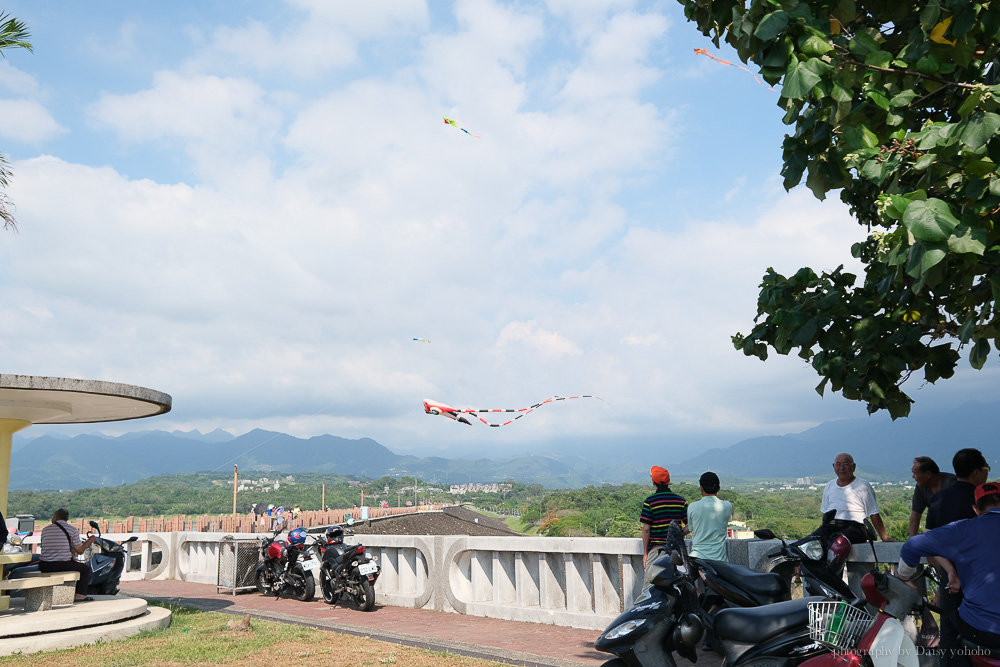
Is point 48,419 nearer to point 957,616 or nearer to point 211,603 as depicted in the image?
point 211,603

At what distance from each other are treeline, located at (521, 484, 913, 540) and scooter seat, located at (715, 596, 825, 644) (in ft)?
82.4

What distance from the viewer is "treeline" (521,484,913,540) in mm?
32531

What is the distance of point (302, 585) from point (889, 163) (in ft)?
38.7

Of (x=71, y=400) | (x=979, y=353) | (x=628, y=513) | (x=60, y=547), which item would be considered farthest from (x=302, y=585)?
(x=628, y=513)

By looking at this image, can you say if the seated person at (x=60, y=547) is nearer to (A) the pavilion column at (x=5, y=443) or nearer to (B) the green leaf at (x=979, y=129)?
(A) the pavilion column at (x=5, y=443)

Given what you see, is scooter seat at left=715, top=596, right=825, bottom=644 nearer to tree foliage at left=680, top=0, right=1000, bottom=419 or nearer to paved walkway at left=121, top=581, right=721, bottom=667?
tree foliage at left=680, top=0, right=1000, bottom=419

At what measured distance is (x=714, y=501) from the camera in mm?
7484

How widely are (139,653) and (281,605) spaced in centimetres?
435

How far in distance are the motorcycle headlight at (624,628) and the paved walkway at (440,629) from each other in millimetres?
2648

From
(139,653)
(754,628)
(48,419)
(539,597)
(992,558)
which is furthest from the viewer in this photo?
(48,419)

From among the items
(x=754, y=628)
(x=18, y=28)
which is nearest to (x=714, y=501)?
(x=754, y=628)

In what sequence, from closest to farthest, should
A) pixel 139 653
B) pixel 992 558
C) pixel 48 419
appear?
pixel 992 558, pixel 139 653, pixel 48 419

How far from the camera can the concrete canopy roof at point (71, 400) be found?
9000 millimetres

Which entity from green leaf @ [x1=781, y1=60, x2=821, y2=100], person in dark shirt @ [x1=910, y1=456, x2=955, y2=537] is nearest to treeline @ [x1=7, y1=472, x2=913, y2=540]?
person in dark shirt @ [x1=910, y1=456, x2=955, y2=537]
